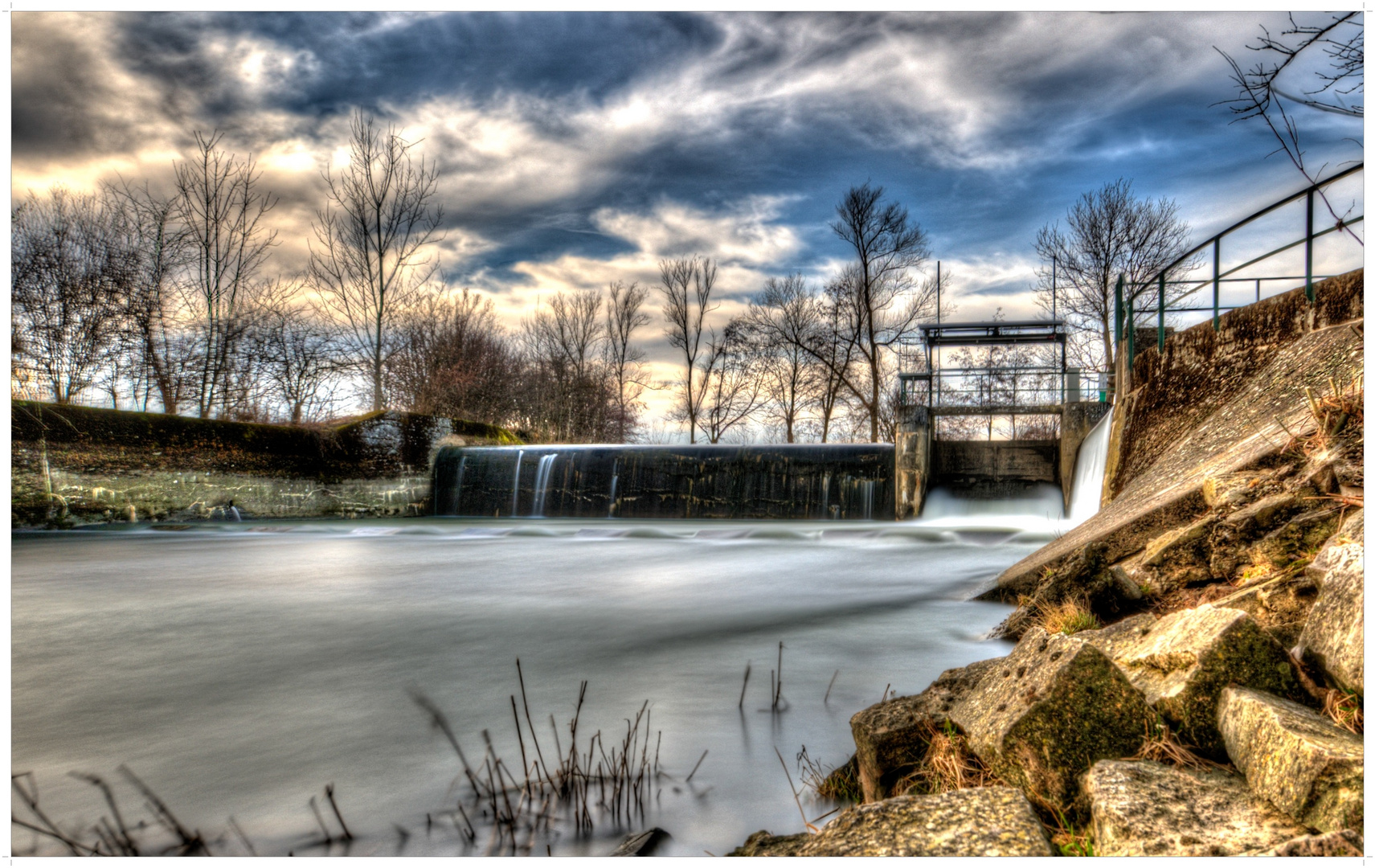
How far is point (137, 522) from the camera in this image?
13.3 m

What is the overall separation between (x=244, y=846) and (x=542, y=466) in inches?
584

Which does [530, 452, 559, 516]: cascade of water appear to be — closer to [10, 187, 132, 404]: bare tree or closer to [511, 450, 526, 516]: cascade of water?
[511, 450, 526, 516]: cascade of water

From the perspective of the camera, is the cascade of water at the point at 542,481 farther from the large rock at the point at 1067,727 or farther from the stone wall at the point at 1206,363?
the large rock at the point at 1067,727

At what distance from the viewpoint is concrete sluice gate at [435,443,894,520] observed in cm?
1501

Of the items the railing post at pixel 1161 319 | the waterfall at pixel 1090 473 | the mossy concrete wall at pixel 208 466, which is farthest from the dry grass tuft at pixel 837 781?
the mossy concrete wall at pixel 208 466

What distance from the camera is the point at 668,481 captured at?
16.0 meters

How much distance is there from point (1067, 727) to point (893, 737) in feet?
2.11

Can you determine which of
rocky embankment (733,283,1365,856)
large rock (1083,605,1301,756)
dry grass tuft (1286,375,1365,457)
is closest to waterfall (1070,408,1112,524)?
dry grass tuft (1286,375,1365,457)

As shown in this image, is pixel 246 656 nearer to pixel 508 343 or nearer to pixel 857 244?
pixel 857 244

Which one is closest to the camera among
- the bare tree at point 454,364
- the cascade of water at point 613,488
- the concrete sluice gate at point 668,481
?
the concrete sluice gate at point 668,481

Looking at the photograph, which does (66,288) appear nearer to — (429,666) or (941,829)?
(429,666)

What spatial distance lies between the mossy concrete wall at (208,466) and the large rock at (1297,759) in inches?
624

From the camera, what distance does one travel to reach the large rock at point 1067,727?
190cm

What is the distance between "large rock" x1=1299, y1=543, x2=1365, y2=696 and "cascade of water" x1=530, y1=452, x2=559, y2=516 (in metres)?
15.5
